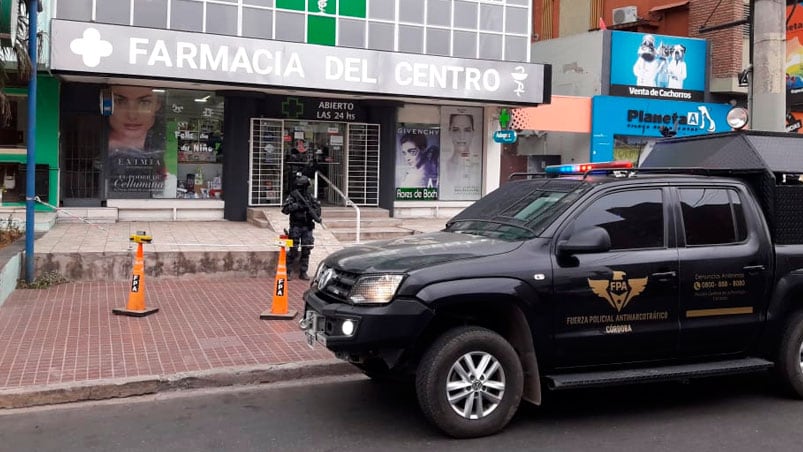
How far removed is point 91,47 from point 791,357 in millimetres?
11999

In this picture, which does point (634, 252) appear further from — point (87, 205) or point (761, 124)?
point (87, 205)

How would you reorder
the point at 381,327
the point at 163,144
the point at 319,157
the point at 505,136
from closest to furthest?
1. the point at 381,327
2. the point at 163,144
3. the point at 319,157
4. the point at 505,136

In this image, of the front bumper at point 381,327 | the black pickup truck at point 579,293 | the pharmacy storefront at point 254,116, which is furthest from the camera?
the pharmacy storefront at point 254,116

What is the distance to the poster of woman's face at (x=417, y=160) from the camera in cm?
1759

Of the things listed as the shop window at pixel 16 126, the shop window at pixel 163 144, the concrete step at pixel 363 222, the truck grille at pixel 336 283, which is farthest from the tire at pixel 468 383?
the shop window at pixel 16 126

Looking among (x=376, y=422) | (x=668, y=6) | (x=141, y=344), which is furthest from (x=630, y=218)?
(x=668, y=6)

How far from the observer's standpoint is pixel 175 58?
13.4m

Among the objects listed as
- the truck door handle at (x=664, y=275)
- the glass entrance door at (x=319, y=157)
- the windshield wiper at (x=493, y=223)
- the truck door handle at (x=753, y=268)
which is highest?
the glass entrance door at (x=319, y=157)

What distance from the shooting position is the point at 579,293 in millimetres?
5117

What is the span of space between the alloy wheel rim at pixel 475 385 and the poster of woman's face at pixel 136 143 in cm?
1236

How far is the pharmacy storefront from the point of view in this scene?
1349cm

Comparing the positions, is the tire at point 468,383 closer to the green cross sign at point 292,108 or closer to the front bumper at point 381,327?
the front bumper at point 381,327

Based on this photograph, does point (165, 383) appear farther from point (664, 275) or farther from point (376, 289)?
point (664, 275)

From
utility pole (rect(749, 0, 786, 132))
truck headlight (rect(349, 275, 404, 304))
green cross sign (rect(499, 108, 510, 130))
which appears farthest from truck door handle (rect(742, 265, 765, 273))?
green cross sign (rect(499, 108, 510, 130))
